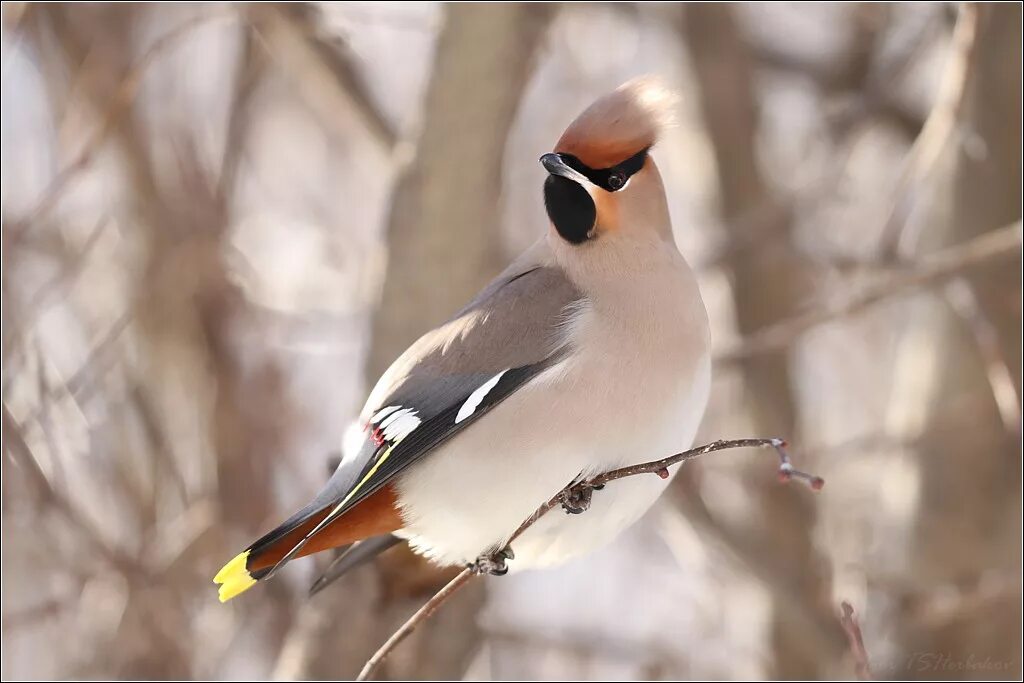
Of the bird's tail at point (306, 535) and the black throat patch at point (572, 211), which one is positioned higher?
the black throat patch at point (572, 211)

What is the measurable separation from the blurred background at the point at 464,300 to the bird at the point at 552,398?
3.39 feet

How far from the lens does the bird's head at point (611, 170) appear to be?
9.97ft

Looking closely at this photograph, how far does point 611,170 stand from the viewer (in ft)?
10.5

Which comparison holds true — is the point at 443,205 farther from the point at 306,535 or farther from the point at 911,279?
the point at 306,535

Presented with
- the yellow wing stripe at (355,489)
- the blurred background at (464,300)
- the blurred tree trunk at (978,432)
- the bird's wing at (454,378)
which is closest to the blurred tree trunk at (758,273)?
the blurred background at (464,300)

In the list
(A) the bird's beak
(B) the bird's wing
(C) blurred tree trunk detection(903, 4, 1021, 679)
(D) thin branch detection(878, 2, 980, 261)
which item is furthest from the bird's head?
(C) blurred tree trunk detection(903, 4, 1021, 679)

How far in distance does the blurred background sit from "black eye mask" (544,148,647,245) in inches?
41.5

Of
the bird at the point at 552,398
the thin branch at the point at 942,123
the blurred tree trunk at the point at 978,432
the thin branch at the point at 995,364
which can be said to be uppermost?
the bird at the point at 552,398

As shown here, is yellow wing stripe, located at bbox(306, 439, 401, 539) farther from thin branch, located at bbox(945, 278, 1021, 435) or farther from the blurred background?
thin branch, located at bbox(945, 278, 1021, 435)

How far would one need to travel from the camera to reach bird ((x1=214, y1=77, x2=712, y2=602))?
3037 millimetres

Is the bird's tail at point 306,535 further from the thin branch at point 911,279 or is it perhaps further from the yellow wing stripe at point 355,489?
the thin branch at point 911,279

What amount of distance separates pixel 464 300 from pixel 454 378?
1.39 metres

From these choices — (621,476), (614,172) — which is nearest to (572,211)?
(614,172)

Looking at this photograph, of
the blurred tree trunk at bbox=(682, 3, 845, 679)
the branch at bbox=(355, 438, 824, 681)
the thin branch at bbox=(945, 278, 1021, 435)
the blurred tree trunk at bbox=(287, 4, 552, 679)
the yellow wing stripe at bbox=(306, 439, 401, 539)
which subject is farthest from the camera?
the blurred tree trunk at bbox=(682, 3, 845, 679)
